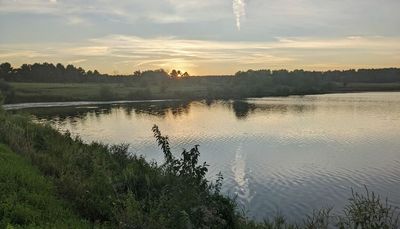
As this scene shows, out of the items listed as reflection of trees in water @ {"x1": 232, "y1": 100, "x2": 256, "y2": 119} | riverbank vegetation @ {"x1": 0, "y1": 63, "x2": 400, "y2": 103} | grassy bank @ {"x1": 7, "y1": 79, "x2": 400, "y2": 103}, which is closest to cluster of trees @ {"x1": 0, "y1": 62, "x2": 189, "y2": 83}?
riverbank vegetation @ {"x1": 0, "y1": 63, "x2": 400, "y2": 103}

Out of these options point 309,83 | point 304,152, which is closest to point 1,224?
point 304,152

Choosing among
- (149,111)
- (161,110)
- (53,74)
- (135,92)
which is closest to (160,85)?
(135,92)

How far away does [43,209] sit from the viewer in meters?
8.11

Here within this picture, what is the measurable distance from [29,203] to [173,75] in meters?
174

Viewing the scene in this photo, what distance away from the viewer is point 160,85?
13375 centimetres

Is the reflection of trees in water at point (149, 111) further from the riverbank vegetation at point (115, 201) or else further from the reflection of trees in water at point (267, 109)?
the riverbank vegetation at point (115, 201)

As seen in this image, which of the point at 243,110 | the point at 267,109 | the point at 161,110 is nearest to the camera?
→ the point at 243,110

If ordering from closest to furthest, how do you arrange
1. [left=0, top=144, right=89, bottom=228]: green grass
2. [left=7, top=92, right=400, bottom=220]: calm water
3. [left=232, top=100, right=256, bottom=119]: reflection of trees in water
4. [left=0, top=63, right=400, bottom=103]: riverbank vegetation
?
1. [left=0, top=144, right=89, bottom=228]: green grass
2. [left=7, top=92, right=400, bottom=220]: calm water
3. [left=232, top=100, right=256, bottom=119]: reflection of trees in water
4. [left=0, top=63, right=400, bottom=103]: riverbank vegetation

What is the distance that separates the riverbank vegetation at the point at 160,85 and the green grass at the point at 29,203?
89382 millimetres

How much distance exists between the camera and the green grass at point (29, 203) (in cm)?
731

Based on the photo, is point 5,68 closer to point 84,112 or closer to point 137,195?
point 84,112

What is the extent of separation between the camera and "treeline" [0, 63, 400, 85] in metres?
140

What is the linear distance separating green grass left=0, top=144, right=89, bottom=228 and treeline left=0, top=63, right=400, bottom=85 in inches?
5155

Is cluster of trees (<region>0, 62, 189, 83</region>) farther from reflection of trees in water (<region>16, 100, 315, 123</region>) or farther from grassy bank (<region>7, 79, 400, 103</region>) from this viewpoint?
reflection of trees in water (<region>16, 100, 315, 123</region>)
